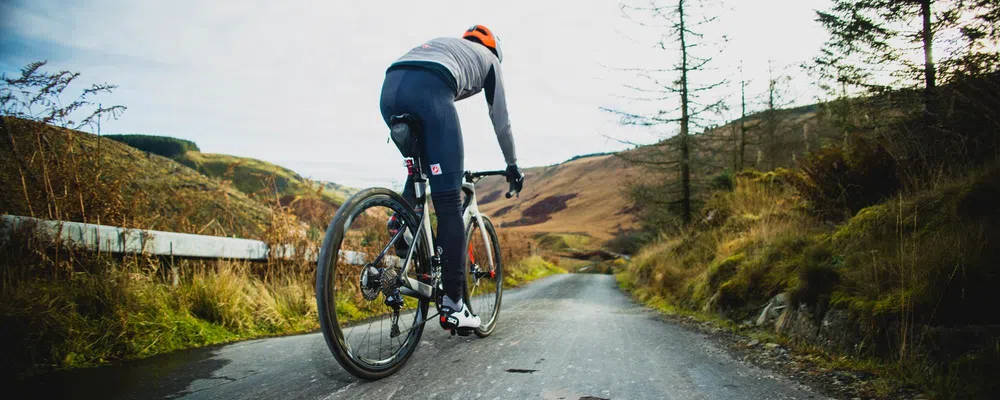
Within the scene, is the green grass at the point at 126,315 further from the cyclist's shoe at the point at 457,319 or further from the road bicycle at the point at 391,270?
the cyclist's shoe at the point at 457,319

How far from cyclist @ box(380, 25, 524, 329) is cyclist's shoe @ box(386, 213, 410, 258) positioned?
0.22 m

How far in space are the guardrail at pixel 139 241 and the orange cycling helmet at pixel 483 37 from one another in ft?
4.95

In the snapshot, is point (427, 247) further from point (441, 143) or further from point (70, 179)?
point (70, 179)

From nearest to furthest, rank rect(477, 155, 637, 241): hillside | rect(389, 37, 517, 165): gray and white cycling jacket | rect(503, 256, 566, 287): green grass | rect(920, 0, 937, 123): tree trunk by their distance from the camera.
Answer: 1. rect(389, 37, 517, 165): gray and white cycling jacket
2. rect(920, 0, 937, 123): tree trunk
3. rect(503, 256, 566, 287): green grass
4. rect(477, 155, 637, 241): hillside

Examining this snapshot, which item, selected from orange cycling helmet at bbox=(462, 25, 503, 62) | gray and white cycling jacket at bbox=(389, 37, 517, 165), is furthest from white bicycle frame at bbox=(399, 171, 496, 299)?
orange cycling helmet at bbox=(462, 25, 503, 62)

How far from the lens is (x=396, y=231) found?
2.73 m

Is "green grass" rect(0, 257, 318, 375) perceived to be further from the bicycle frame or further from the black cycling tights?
the black cycling tights

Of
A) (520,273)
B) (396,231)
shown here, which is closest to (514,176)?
(396,231)

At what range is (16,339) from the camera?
2.36m

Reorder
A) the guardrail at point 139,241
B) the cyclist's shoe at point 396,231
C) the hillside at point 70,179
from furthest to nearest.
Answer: the hillside at point 70,179, the guardrail at point 139,241, the cyclist's shoe at point 396,231

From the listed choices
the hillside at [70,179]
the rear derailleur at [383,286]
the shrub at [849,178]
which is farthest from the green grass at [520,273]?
the rear derailleur at [383,286]

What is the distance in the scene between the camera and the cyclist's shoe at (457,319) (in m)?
2.63

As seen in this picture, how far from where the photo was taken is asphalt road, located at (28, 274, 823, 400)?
79.4 inches

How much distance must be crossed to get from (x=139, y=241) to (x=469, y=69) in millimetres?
2891
